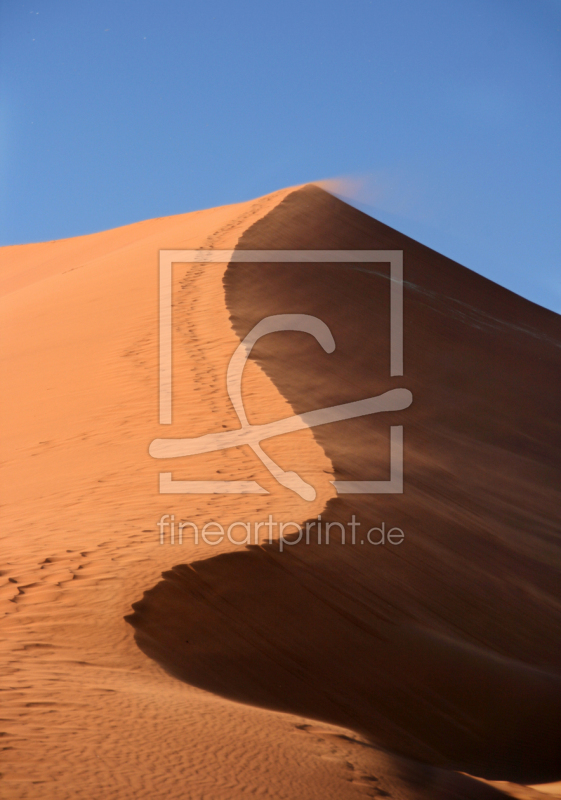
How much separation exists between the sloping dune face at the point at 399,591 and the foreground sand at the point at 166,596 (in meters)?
0.03

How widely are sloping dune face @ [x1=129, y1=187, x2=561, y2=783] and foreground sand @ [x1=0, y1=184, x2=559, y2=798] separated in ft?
0.11

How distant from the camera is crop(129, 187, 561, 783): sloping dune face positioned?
4.71 meters

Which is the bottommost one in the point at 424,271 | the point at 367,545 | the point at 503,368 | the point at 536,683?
the point at 536,683

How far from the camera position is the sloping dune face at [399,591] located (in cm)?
471

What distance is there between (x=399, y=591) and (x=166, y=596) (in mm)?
2303

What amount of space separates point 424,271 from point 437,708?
20.3 m

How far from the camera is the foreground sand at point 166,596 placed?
3.01 meters

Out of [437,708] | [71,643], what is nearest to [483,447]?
[437,708]

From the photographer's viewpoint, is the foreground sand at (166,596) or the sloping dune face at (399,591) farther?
the sloping dune face at (399,591)

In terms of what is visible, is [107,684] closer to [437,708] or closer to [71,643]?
[71,643]

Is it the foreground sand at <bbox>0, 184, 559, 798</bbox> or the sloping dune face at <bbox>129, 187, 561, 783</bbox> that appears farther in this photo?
the sloping dune face at <bbox>129, 187, 561, 783</bbox>

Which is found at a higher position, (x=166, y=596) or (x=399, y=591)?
(x=166, y=596)

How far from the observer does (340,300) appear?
16250 millimetres

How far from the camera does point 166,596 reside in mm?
4797
